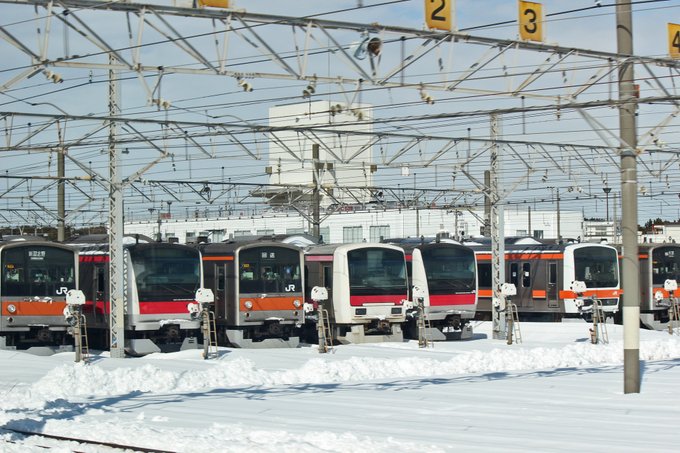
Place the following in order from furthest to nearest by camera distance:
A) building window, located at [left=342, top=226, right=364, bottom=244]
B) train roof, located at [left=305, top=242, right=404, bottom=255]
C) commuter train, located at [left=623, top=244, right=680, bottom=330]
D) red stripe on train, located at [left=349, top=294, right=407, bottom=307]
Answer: building window, located at [left=342, top=226, right=364, bottom=244], commuter train, located at [left=623, top=244, right=680, bottom=330], train roof, located at [left=305, top=242, right=404, bottom=255], red stripe on train, located at [left=349, top=294, right=407, bottom=307]

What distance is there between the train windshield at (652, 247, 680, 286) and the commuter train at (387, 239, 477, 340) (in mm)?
7392

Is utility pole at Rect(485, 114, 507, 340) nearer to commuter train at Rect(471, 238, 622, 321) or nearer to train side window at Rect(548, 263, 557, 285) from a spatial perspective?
commuter train at Rect(471, 238, 622, 321)

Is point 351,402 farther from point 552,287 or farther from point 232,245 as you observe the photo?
point 552,287

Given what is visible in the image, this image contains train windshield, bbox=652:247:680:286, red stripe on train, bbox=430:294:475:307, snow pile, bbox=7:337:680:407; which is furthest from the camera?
train windshield, bbox=652:247:680:286

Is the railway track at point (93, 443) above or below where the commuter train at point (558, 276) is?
below

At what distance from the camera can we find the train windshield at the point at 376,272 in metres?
27.7

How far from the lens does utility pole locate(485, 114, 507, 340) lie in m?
28.2

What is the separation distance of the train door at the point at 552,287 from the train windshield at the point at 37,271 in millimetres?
15124

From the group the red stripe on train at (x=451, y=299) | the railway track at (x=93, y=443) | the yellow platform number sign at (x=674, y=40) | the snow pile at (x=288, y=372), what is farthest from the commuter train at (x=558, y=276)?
the railway track at (x=93, y=443)

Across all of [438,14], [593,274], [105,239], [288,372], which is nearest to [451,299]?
[593,274]

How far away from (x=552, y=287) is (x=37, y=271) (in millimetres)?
16141

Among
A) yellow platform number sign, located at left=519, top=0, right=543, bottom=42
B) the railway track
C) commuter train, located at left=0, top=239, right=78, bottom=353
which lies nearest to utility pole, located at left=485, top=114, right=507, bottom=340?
yellow platform number sign, located at left=519, top=0, right=543, bottom=42

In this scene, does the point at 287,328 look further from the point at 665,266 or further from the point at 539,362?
the point at 665,266

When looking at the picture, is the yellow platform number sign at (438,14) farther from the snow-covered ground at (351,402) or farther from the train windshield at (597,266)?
the train windshield at (597,266)
